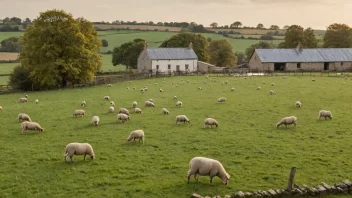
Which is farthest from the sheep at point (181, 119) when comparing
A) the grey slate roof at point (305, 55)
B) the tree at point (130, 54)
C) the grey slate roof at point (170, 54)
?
the tree at point (130, 54)

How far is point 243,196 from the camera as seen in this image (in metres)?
12.1

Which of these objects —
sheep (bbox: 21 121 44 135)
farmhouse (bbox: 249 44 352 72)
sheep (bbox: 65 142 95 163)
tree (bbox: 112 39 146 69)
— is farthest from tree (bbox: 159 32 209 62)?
sheep (bbox: 65 142 95 163)

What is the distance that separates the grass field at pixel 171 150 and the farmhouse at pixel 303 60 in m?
46.2

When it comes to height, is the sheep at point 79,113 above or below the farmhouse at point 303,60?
below

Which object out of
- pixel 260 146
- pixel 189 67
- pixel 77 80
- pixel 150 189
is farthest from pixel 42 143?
pixel 189 67

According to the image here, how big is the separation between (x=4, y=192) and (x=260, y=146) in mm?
12189

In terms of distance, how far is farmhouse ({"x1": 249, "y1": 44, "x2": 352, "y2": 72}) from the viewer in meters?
76.7

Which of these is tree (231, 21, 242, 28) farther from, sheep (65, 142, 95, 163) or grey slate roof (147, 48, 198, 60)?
sheep (65, 142, 95, 163)

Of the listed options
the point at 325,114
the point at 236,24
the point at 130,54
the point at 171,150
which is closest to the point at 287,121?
the point at 325,114

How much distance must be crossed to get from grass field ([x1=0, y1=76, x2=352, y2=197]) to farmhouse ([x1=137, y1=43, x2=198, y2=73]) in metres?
45.9

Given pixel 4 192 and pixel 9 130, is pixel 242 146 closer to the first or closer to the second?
pixel 4 192

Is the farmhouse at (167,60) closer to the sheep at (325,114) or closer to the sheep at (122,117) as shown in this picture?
the sheep at (122,117)

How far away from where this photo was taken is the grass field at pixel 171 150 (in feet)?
44.1

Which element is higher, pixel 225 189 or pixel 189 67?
pixel 189 67
